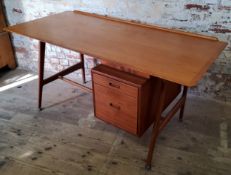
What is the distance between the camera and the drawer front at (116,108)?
1862 mm

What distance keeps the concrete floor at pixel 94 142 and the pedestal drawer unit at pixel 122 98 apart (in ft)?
0.58

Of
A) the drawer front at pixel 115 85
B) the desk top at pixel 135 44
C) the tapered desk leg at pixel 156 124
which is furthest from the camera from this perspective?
the drawer front at pixel 115 85

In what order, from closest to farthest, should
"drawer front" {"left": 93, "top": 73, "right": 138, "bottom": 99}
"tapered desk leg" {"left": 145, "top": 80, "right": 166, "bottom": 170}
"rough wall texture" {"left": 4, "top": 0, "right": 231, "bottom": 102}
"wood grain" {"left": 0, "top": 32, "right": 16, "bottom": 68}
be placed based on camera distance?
"tapered desk leg" {"left": 145, "top": 80, "right": 166, "bottom": 170} → "drawer front" {"left": 93, "top": 73, "right": 138, "bottom": 99} → "rough wall texture" {"left": 4, "top": 0, "right": 231, "bottom": 102} → "wood grain" {"left": 0, "top": 32, "right": 16, "bottom": 68}

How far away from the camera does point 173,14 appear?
7.31 ft

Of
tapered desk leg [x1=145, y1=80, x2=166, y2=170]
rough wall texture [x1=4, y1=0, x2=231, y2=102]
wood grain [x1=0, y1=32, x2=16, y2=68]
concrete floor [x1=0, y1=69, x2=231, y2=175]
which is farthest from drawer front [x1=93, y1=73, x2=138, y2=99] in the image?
wood grain [x1=0, y1=32, x2=16, y2=68]

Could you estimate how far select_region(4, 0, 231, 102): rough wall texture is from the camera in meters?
2.12

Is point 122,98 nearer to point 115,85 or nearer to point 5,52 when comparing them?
point 115,85

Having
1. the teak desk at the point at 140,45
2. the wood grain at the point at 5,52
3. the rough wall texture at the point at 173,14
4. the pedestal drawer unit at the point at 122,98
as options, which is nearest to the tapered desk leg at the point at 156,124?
the teak desk at the point at 140,45

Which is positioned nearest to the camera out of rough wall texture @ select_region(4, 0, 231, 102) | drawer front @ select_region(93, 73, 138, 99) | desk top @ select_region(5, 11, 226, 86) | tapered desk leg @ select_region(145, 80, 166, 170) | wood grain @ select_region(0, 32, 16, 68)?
desk top @ select_region(5, 11, 226, 86)

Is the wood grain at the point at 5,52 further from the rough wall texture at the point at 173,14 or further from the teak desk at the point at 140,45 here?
the teak desk at the point at 140,45

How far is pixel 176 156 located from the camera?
1903 mm

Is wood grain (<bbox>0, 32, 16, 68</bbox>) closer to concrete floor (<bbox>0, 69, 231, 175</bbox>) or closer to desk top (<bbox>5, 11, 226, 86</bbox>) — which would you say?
concrete floor (<bbox>0, 69, 231, 175</bbox>)

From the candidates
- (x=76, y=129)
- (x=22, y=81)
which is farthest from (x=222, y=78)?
(x=22, y=81)

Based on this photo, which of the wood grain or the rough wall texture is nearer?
the rough wall texture
